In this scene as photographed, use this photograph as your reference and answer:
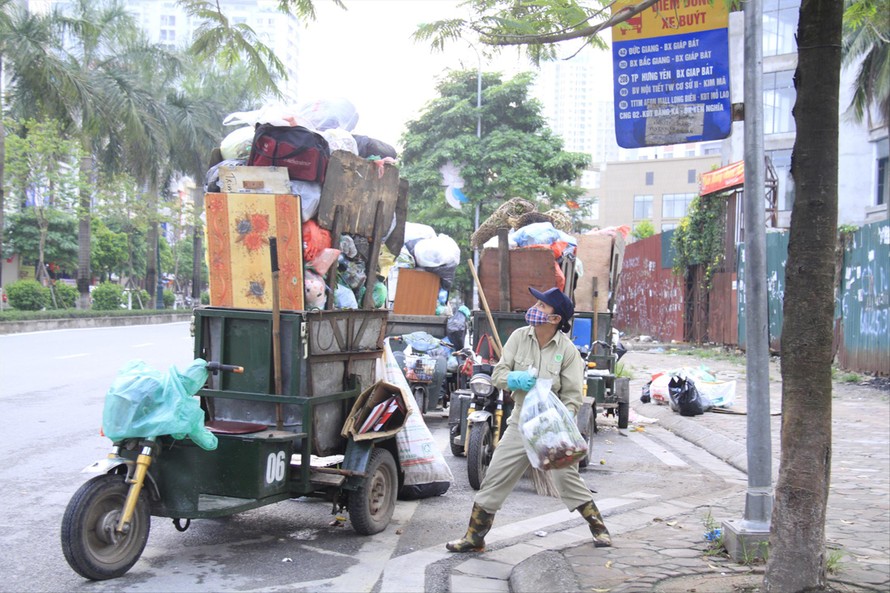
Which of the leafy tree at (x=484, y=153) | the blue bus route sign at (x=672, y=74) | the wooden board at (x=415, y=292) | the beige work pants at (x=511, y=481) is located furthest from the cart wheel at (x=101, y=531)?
the leafy tree at (x=484, y=153)

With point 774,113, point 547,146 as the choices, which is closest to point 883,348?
point 547,146

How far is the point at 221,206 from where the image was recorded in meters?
5.74

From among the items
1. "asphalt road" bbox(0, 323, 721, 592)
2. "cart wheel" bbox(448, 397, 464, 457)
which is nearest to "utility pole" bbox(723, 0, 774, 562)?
"asphalt road" bbox(0, 323, 721, 592)

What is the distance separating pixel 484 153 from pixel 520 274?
2342 centimetres

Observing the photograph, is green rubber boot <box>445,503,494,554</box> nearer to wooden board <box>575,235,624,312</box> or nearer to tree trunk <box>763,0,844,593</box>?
tree trunk <box>763,0,844,593</box>

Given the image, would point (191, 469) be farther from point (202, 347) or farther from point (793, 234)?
point (793, 234)

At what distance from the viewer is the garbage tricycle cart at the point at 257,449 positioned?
4555mm

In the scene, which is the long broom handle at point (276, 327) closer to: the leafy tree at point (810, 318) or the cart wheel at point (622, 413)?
the leafy tree at point (810, 318)

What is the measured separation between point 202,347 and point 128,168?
31.3m

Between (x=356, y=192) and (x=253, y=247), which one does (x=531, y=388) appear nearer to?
(x=356, y=192)

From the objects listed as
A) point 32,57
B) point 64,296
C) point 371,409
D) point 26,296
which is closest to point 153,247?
point 64,296

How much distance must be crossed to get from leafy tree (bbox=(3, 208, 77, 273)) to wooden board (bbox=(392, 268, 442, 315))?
34.6 m

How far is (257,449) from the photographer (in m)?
5.03

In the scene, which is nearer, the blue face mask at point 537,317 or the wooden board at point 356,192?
the blue face mask at point 537,317
